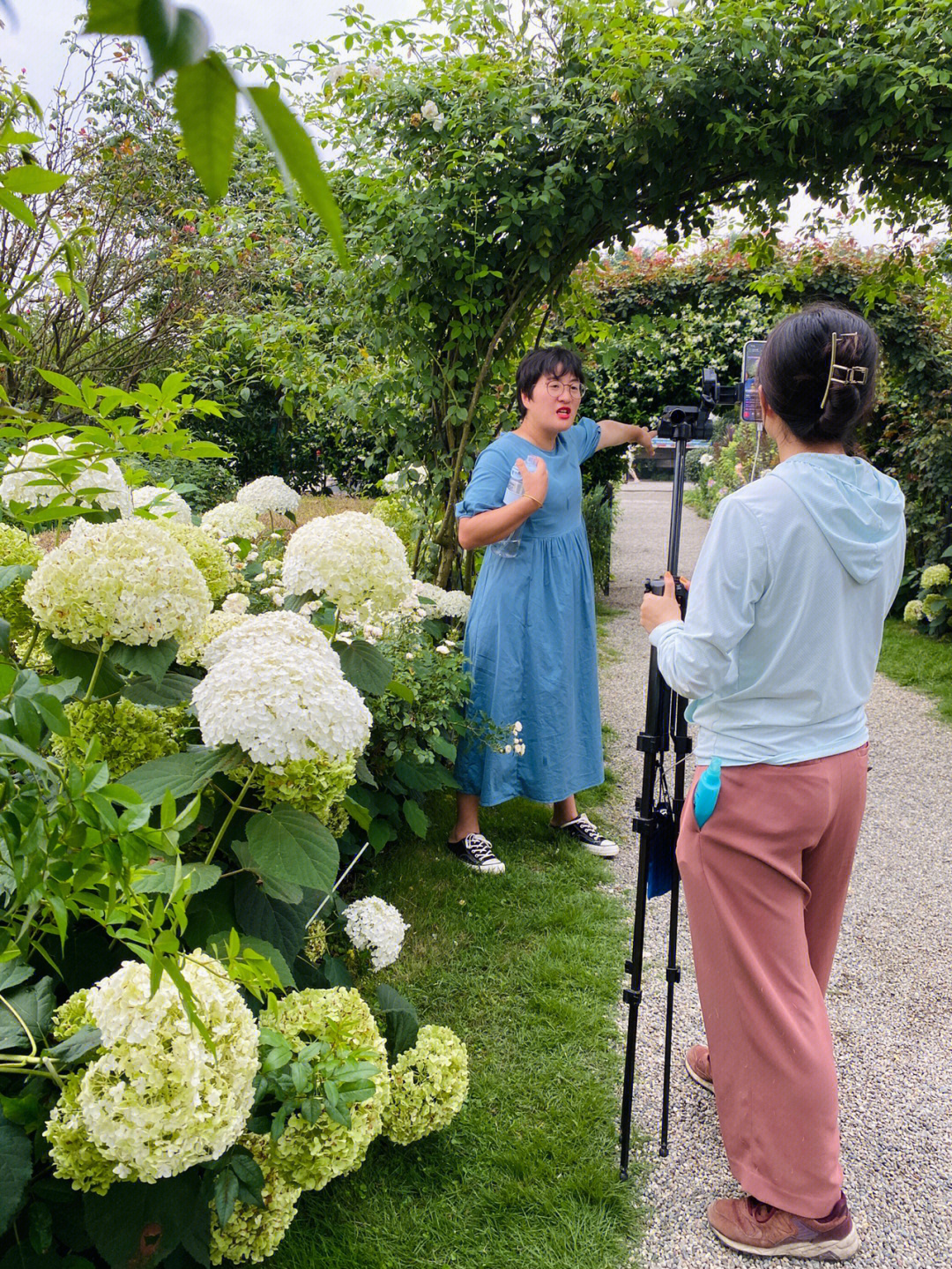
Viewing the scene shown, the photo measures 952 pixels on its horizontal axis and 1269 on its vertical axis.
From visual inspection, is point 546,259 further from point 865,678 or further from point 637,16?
point 865,678

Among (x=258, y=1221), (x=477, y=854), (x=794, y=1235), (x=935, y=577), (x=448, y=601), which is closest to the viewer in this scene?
(x=258, y=1221)

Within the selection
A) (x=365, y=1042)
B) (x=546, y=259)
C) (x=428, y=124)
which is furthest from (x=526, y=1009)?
(x=428, y=124)

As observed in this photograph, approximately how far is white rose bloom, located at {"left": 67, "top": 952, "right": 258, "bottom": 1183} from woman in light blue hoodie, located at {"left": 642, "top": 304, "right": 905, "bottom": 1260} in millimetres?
1035

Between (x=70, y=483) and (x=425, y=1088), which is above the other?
(x=70, y=483)

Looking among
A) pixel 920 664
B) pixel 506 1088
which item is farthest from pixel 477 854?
pixel 920 664

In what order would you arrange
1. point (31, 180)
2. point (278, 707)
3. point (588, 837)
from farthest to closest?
1. point (588, 837)
2. point (278, 707)
3. point (31, 180)

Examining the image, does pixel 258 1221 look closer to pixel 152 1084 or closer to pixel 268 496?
pixel 152 1084

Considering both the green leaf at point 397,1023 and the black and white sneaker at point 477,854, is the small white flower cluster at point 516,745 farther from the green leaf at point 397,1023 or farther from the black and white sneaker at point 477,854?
the green leaf at point 397,1023

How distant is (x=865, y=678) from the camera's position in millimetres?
1815

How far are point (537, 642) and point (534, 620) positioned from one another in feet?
0.28

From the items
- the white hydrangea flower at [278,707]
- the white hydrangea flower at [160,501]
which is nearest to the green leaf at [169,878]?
the white hydrangea flower at [278,707]

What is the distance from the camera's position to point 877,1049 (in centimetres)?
268

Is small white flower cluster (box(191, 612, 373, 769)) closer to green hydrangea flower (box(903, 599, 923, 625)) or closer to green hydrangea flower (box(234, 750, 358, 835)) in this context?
green hydrangea flower (box(234, 750, 358, 835))

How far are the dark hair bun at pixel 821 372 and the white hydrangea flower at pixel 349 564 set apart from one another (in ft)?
2.53
